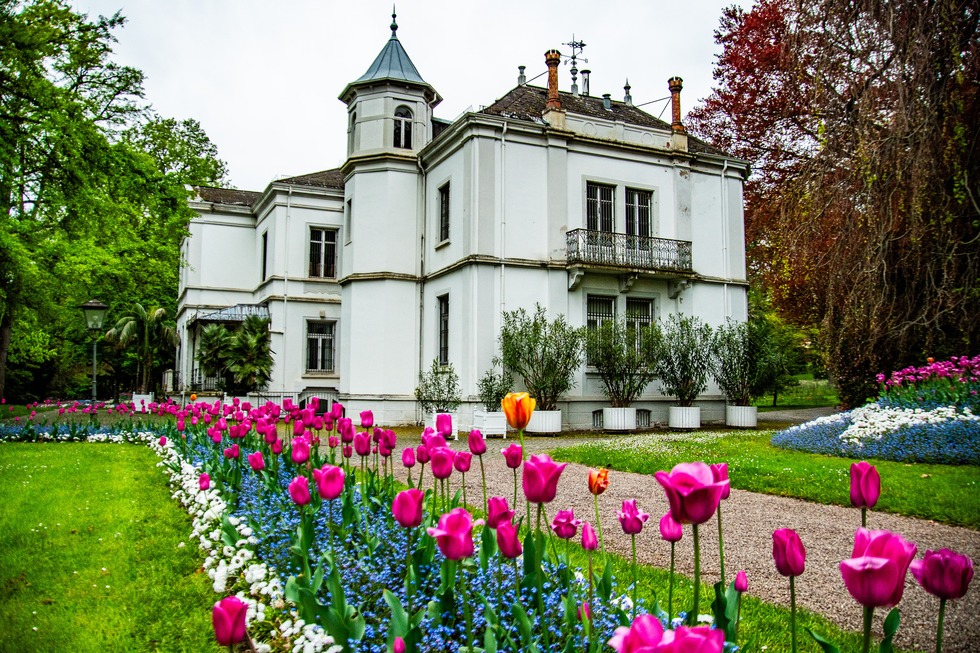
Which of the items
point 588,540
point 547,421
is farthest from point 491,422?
point 588,540

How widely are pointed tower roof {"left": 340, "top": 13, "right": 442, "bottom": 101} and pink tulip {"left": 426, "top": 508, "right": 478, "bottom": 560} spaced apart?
2064 cm

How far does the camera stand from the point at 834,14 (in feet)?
31.6

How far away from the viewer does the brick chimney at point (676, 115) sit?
20.7 metres

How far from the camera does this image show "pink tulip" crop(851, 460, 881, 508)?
2.05 metres

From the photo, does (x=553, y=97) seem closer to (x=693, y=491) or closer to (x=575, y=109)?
(x=575, y=109)

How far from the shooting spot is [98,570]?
4.49 metres

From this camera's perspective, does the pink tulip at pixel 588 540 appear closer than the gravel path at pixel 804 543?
Yes

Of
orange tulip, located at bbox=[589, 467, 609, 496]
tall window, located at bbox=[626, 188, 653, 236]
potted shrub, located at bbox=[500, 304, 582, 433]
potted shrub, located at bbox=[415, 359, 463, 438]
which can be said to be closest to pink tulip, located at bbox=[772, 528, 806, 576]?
orange tulip, located at bbox=[589, 467, 609, 496]

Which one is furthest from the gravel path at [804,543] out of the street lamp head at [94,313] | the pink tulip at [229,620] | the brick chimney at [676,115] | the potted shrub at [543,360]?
the brick chimney at [676,115]

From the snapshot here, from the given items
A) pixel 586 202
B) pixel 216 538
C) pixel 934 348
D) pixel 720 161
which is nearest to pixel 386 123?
pixel 586 202

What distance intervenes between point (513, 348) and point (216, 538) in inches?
483

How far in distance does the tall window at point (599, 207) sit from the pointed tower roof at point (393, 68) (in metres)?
6.21

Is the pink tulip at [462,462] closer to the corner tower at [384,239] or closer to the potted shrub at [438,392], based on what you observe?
the potted shrub at [438,392]

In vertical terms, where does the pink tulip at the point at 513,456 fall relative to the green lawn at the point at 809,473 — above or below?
above
